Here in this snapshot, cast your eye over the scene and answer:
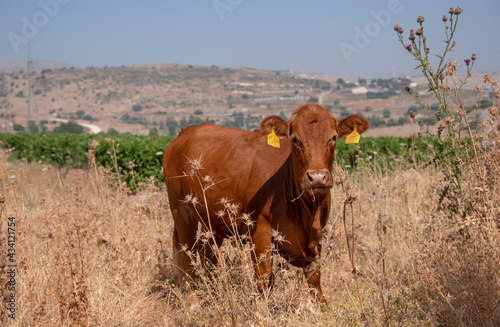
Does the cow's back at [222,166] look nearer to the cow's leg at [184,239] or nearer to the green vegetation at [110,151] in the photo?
the cow's leg at [184,239]

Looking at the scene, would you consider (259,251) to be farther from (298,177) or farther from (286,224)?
(298,177)

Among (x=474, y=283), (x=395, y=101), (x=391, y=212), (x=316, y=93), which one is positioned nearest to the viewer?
(x=474, y=283)

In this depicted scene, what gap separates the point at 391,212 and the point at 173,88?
4655 inches

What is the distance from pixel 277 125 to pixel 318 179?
0.92 metres

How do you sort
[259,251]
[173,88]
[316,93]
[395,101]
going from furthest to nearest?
[173,88]
[316,93]
[395,101]
[259,251]

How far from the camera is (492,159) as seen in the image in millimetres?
4859

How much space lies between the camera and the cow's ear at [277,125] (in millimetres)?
4312

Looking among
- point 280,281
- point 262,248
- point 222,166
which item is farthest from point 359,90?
point 280,281

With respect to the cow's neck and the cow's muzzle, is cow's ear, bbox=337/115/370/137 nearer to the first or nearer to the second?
the cow's neck

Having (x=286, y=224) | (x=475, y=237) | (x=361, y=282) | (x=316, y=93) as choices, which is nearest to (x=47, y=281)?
(x=286, y=224)

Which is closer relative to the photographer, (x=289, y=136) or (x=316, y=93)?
(x=289, y=136)

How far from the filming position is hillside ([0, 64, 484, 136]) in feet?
296

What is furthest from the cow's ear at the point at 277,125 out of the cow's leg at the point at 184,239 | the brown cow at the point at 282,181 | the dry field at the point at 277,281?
the cow's leg at the point at 184,239

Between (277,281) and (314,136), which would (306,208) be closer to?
(314,136)
